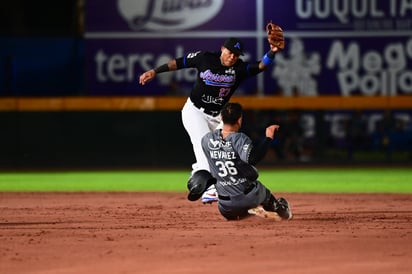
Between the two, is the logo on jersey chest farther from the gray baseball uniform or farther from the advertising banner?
the advertising banner

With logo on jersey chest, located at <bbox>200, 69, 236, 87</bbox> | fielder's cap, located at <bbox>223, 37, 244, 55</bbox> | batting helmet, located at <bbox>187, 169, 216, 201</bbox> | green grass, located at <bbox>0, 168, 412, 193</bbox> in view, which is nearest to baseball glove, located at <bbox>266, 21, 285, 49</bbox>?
fielder's cap, located at <bbox>223, 37, 244, 55</bbox>

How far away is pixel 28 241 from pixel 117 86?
1431cm

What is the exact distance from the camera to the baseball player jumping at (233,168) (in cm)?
955

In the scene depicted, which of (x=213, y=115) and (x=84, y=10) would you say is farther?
(x=84, y=10)

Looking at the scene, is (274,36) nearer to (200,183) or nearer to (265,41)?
(200,183)

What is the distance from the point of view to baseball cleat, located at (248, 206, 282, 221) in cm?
1002

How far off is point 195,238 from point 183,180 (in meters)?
8.51

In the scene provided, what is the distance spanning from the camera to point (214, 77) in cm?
1110

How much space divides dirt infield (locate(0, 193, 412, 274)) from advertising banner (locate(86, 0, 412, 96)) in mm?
9923

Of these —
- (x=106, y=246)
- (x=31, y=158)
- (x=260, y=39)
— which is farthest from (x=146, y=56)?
(x=106, y=246)

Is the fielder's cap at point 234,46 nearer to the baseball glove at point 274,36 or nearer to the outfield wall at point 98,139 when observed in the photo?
the baseball glove at point 274,36

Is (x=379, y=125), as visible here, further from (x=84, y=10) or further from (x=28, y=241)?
(x=28, y=241)

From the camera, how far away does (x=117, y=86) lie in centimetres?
2264

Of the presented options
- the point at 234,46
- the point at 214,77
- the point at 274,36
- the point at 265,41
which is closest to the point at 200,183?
the point at 214,77
